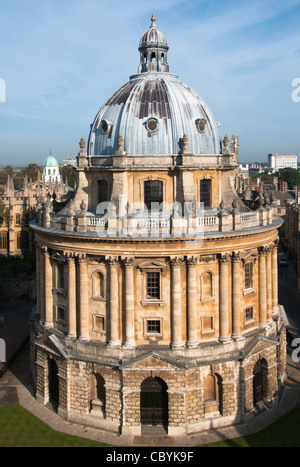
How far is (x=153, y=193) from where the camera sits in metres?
39.0

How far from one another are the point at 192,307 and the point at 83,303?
8.49 m

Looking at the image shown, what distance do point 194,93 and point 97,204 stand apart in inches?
530

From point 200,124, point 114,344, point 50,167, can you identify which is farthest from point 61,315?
point 50,167

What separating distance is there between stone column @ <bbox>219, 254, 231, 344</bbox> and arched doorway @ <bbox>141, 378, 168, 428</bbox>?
5.93 m

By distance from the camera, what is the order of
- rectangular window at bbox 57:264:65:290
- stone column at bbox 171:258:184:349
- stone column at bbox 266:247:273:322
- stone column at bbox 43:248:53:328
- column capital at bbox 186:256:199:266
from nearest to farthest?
column capital at bbox 186:256:199:266 → stone column at bbox 171:258:184:349 → rectangular window at bbox 57:264:65:290 → stone column at bbox 43:248:53:328 → stone column at bbox 266:247:273:322

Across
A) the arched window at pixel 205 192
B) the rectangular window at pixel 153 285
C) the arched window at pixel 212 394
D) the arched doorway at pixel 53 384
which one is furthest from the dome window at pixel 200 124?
the arched doorway at pixel 53 384

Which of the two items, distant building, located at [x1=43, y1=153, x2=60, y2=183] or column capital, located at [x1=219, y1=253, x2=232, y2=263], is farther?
distant building, located at [x1=43, y1=153, x2=60, y2=183]

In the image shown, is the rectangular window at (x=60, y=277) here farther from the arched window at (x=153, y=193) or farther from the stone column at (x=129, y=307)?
the arched window at (x=153, y=193)

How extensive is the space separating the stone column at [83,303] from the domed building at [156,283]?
0.26 feet

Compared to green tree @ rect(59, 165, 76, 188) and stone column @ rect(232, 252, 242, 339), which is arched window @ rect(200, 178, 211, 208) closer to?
stone column @ rect(232, 252, 242, 339)

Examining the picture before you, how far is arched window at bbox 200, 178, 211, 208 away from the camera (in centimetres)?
4034

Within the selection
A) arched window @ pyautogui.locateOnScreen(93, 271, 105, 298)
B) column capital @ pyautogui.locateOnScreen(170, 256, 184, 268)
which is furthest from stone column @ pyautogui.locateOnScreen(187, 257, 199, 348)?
arched window @ pyautogui.locateOnScreen(93, 271, 105, 298)

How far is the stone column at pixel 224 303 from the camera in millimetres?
36781

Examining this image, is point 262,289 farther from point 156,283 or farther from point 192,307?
point 156,283
